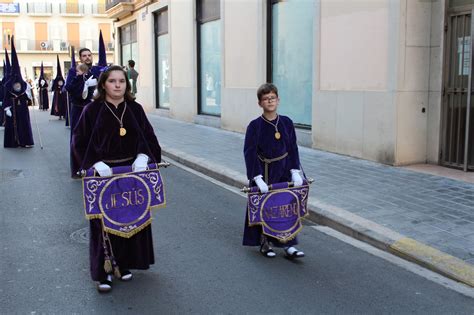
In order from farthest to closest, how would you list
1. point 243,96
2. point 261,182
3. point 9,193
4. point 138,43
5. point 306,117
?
point 138,43 → point 243,96 → point 306,117 → point 9,193 → point 261,182

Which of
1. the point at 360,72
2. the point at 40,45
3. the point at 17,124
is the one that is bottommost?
the point at 17,124

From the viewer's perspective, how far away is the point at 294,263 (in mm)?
5211

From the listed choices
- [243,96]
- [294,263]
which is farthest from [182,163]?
[294,263]

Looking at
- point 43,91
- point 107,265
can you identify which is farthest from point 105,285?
point 43,91

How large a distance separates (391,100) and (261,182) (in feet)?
17.2

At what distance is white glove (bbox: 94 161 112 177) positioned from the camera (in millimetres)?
4301

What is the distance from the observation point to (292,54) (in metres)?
13.0

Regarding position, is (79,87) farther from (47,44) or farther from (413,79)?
(47,44)

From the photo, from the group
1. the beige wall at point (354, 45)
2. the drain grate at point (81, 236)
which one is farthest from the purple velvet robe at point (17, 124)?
the drain grate at point (81, 236)

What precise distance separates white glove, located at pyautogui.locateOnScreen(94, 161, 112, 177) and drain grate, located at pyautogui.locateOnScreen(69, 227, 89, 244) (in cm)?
176

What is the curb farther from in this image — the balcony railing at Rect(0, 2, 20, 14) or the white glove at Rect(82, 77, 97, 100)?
the balcony railing at Rect(0, 2, 20, 14)

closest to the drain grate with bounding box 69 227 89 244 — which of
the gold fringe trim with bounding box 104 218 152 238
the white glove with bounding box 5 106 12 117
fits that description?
the gold fringe trim with bounding box 104 218 152 238

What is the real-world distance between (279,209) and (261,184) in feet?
1.07

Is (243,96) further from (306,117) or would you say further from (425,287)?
(425,287)
